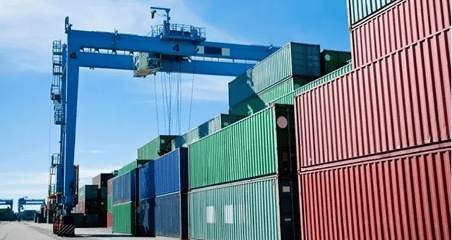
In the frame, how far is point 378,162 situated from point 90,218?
66546mm

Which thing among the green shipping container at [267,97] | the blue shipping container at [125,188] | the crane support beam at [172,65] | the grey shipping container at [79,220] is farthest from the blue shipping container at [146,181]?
the grey shipping container at [79,220]

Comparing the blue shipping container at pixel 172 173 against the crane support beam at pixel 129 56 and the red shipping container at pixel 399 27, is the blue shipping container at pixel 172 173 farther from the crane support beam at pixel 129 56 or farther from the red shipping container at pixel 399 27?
the red shipping container at pixel 399 27

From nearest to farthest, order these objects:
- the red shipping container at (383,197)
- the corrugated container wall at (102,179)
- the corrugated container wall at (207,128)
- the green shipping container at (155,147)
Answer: the red shipping container at (383,197) < the corrugated container wall at (207,128) < the green shipping container at (155,147) < the corrugated container wall at (102,179)

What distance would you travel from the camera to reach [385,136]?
39.5ft

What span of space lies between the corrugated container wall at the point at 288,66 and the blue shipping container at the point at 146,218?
37.7 feet

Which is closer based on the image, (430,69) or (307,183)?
(430,69)

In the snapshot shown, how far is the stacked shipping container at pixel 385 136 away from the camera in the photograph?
10.4 meters

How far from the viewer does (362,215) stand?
1280 cm

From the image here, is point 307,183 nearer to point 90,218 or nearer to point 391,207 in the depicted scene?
point 391,207

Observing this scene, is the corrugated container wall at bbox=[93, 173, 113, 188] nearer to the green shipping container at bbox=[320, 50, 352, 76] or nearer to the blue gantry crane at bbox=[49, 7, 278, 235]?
the blue gantry crane at bbox=[49, 7, 278, 235]

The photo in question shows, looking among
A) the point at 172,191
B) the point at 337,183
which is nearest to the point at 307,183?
the point at 337,183

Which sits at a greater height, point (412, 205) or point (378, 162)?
point (378, 162)

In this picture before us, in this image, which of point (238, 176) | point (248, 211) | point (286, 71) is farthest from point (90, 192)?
point (248, 211)

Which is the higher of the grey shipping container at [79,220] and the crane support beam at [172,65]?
the crane support beam at [172,65]
